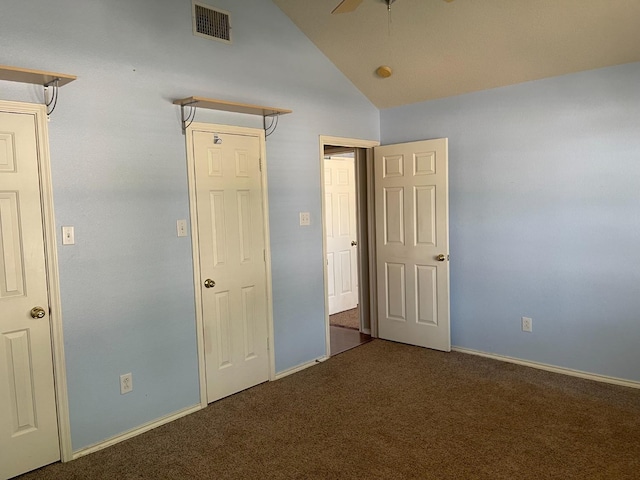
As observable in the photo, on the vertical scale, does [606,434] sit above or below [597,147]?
below

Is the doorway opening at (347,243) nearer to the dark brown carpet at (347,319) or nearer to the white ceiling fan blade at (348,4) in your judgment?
the dark brown carpet at (347,319)

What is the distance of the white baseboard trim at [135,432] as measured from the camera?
2.88 metres

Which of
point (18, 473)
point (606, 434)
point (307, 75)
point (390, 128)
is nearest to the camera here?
point (18, 473)

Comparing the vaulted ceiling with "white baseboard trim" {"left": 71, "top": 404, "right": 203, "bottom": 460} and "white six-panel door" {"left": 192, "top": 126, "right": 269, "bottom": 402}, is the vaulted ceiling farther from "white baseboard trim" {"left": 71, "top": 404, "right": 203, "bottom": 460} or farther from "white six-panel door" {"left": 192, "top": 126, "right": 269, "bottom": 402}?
"white baseboard trim" {"left": 71, "top": 404, "right": 203, "bottom": 460}

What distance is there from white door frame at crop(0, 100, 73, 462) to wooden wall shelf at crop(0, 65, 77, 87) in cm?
13

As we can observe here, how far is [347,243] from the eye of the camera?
6.27 meters

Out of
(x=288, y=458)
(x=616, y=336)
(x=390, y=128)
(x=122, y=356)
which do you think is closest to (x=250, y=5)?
(x=390, y=128)

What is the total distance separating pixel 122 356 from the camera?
3037 millimetres

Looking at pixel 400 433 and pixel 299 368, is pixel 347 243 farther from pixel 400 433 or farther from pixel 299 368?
pixel 400 433

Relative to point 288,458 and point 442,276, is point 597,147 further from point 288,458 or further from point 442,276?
point 288,458

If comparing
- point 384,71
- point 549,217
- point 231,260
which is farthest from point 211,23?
point 549,217

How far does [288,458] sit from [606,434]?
193cm

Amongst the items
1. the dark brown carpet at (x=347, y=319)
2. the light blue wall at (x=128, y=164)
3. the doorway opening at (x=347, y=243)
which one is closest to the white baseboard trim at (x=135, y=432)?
the light blue wall at (x=128, y=164)

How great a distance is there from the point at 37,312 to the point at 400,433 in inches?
88.3
